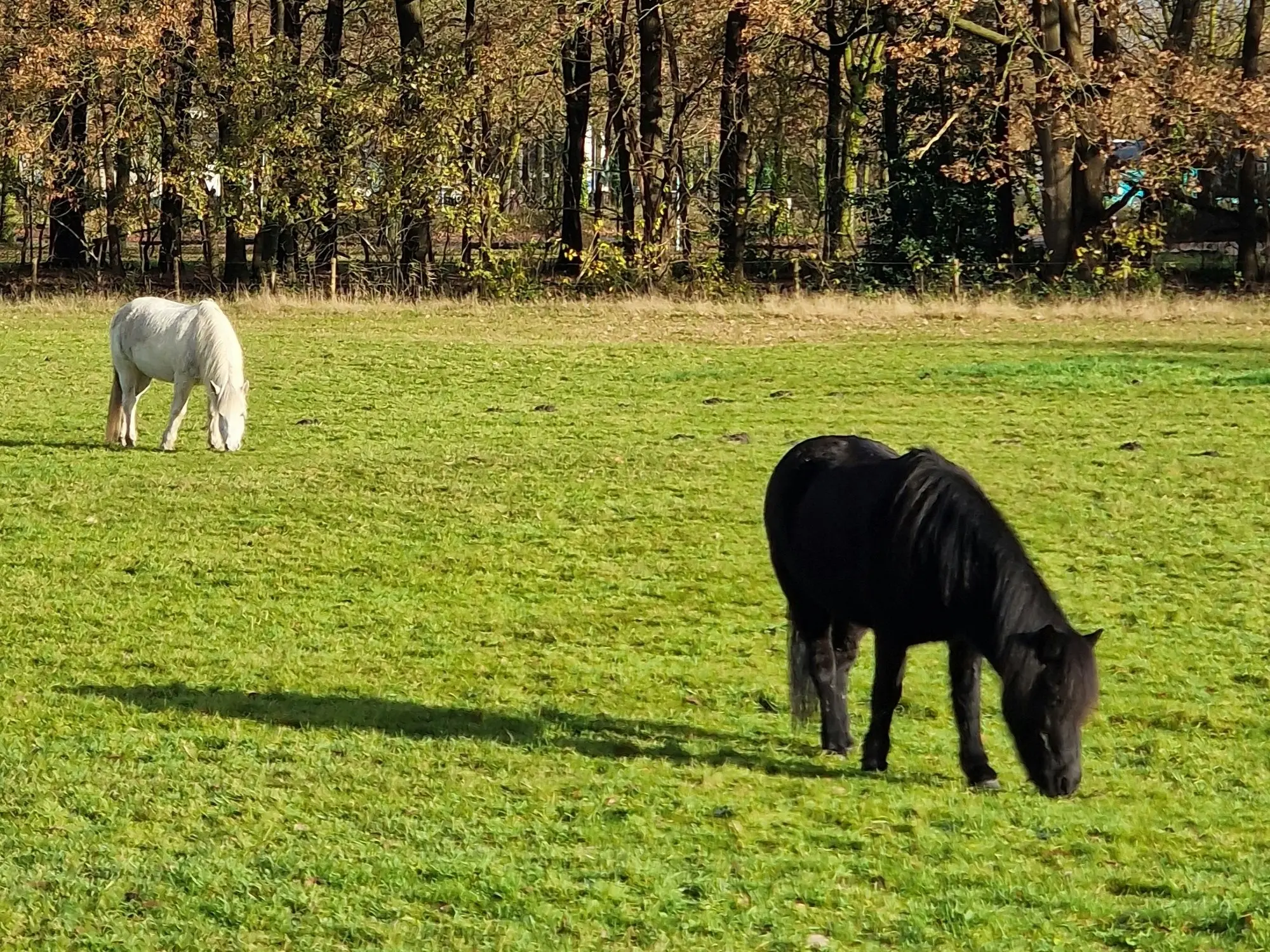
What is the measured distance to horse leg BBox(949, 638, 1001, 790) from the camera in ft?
20.7

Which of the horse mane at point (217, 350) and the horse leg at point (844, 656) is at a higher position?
the horse mane at point (217, 350)

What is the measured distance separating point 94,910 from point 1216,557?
26.6 ft

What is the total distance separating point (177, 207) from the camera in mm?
36469

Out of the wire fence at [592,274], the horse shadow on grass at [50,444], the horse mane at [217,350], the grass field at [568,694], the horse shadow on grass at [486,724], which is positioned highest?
the wire fence at [592,274]

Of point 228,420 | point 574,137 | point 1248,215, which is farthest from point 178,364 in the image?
point 1248,215

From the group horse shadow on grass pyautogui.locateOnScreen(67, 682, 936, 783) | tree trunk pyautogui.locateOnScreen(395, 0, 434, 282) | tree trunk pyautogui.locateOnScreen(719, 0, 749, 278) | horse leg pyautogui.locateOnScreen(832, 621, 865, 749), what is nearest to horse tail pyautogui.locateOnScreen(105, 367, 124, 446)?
horse shadow on grass pyautogui.locateOnScreen(67, 682, 936, 783)

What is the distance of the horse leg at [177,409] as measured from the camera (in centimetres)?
1533

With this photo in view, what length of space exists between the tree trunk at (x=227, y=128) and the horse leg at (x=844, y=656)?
2961 cm

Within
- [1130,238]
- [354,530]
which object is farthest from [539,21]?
[354,530]

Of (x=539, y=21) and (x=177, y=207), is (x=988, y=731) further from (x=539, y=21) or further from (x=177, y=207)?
(x=177, y=207)

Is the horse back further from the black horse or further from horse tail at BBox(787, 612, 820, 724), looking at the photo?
horse tail at BBox(787, 612, 820, 724)

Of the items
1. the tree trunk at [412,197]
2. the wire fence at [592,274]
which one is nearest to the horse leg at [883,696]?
the wire fence at [592,274]

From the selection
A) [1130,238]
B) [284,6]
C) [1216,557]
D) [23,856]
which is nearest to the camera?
[23,856]

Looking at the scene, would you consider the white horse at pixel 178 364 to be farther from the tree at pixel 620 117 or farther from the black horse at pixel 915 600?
the tree at pixel 620 117
